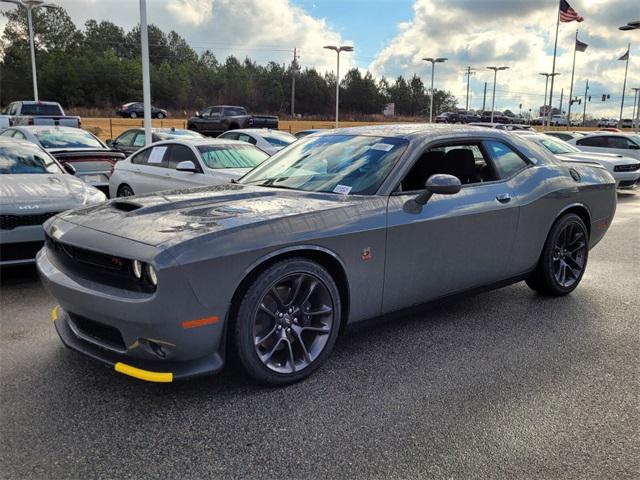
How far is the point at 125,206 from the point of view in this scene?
3.56 m

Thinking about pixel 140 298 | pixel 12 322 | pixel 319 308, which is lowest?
pixel 12 322

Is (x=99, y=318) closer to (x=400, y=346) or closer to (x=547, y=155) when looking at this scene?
(x=400, y=346)

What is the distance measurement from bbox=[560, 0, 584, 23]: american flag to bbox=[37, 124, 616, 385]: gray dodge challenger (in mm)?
32219

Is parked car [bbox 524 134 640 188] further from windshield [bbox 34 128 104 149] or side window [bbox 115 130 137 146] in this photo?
side window [bbox 115 130 137 146]

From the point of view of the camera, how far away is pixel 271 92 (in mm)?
95750

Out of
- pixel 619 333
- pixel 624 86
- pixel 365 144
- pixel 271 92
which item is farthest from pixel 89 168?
pixel 271 92

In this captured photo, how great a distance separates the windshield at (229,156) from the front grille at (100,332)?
5284mm

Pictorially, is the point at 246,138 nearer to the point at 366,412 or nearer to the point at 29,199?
the point at 29,199

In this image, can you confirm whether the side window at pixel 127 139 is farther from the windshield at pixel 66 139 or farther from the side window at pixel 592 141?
the side window at pixel 592 141

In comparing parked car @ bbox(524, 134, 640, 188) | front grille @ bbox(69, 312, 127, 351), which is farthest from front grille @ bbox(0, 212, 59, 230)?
parked car @ bbox(524, 134, 640, 188)

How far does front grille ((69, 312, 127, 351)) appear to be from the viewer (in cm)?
294

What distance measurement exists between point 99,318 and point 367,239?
1635 millimetres

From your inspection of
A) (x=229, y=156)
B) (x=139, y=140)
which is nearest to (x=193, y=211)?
(x=229, y=156)

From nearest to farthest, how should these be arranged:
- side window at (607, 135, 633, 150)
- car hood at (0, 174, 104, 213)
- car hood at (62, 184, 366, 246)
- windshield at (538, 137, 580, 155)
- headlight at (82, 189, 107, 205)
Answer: car hood at (62, 184, 366, 246)
car hood at (0, 174, 104, 213)
headlight at (82, 189, 107, 205)
windshield at (538, 137, 580, 155)
side window at (607, 135, 633, 150)
